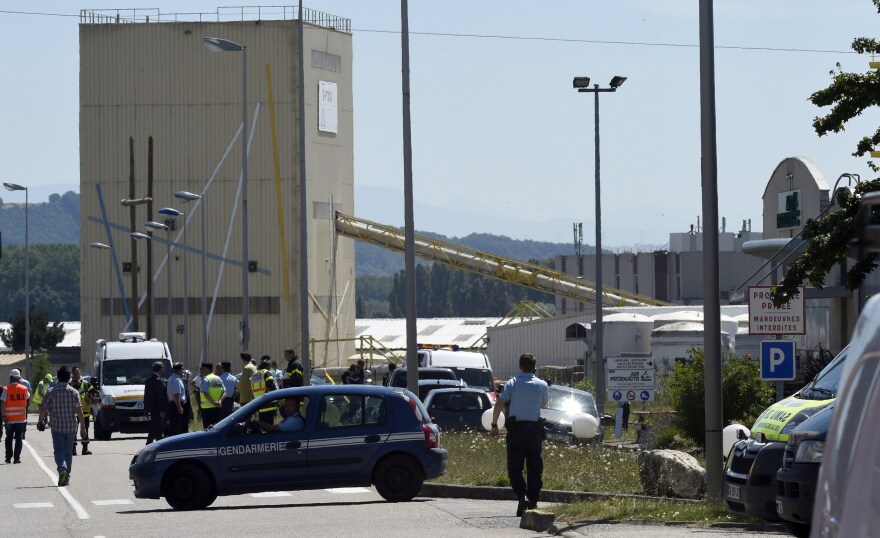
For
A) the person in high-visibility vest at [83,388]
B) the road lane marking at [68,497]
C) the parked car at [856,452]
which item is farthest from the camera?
the person in high-visibility vest at [83,388]

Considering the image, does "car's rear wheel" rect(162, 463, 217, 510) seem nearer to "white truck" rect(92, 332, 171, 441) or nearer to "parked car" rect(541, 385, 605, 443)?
"parked car" rect(541, 385, 605, 443)

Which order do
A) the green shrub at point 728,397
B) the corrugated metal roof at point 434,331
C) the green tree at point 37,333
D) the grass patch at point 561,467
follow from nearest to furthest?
the grass patch at point 561,467 < the green shrub at point 728,397 < the corrugated metal roof at point 434,331 < the green tree at point 37,333

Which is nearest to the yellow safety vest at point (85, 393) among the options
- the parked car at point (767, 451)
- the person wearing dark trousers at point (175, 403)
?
the person wearing dark trousers at point (175, 403)

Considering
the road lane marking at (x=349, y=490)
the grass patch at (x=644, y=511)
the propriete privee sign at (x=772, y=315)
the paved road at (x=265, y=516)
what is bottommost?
the road lane marking at (x=349, y=490)

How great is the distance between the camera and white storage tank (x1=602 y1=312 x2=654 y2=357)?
55531mm

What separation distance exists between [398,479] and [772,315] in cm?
522

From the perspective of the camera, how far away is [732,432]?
51.0 ft

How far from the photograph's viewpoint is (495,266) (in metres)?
76.9

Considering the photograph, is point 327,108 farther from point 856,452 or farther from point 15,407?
point 856,452

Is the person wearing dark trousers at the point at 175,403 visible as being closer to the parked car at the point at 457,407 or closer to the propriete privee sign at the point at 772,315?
the parked car at the point at 457,407

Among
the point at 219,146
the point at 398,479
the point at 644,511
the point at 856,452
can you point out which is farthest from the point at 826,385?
the point at 219,146

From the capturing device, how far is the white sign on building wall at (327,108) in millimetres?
77500

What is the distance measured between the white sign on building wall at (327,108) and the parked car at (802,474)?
6684cm

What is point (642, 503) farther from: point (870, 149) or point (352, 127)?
point (352, 127)
